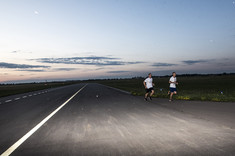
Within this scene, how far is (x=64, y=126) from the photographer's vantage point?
23.2 ft

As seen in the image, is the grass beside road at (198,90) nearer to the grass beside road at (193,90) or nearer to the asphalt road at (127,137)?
the grass beside road at (193,90)

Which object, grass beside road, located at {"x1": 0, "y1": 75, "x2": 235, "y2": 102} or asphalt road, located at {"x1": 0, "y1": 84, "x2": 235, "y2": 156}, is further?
grass beside road, located at {"x1": 0, "y1": 75, "x2": 235, "y2": 102}

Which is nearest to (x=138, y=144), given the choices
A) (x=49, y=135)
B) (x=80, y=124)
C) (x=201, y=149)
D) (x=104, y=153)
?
(x=104, y=153)

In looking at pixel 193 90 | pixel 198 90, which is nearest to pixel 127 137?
pixel 193 90

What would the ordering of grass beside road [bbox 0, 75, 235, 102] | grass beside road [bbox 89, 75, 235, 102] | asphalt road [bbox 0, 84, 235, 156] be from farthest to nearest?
grass beside road [bbox 0, 75, 235, 102], grass beside road [bbox 89, 75, 235, 102], asphalt road [bbox 0, 84, 235, 156]

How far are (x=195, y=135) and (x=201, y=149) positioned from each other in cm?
118

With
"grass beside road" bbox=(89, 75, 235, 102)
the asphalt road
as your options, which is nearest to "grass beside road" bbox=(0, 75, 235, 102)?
"grass beside road" bbox=(89, 75, 235, 102)

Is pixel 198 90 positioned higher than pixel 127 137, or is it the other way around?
pixel 127 137

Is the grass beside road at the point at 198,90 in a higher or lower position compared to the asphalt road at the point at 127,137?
lower

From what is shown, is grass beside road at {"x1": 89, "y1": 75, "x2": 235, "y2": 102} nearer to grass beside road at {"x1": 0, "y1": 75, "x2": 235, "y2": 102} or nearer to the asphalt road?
grass beside road at {"x1": 0, "y1": 75, "x2": 235, "y2": 102}

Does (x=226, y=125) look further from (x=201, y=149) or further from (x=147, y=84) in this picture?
(x=147, y=84)

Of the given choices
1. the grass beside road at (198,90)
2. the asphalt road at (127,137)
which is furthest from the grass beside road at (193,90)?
the asphalt road at (127,137)

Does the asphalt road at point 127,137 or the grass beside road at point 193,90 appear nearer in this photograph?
the asphalt road at point 127,137

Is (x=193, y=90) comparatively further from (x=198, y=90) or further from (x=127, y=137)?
(x=127, y=137)
